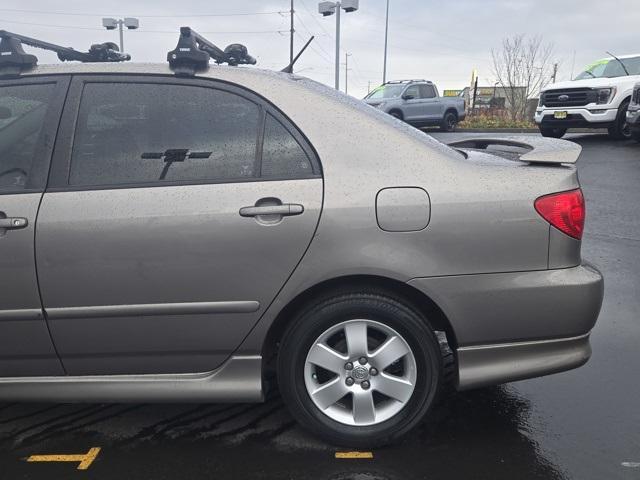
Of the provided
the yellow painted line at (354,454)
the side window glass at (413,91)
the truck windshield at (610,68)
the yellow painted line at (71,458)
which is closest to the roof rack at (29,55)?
the yellow painted line at (71,458)

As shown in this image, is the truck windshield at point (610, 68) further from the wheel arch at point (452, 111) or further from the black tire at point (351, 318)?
the black tire at point (351, 318)

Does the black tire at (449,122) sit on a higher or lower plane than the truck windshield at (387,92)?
lower

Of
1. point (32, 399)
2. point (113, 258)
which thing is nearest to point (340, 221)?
point (113, 258)

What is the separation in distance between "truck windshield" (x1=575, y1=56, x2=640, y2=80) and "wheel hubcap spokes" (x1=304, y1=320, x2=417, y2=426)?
13.5 meters

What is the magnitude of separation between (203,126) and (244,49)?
0.73 meters

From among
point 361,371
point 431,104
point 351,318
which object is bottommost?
point 361,371

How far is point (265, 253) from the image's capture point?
242 centimetres

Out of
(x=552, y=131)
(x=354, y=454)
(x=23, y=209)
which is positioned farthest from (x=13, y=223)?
(x=552, y=131)

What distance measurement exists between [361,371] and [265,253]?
66 cm

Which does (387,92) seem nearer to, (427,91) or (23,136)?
(427,91)

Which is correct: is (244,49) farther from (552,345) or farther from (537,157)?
(552,345)

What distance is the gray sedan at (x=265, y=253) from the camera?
2.42 meters

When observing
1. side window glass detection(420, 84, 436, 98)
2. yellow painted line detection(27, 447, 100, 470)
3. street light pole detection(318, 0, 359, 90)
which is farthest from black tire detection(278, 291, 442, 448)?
street light pole detection(318, 0, 359, 90)

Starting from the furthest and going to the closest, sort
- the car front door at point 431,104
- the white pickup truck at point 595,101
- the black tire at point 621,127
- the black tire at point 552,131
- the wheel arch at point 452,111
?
the wheel arch at point 452,111
the car front door at point 431,104
the black tire at point 552,131
the black tire at point 621,127
the white pickup truck at point 595,101
